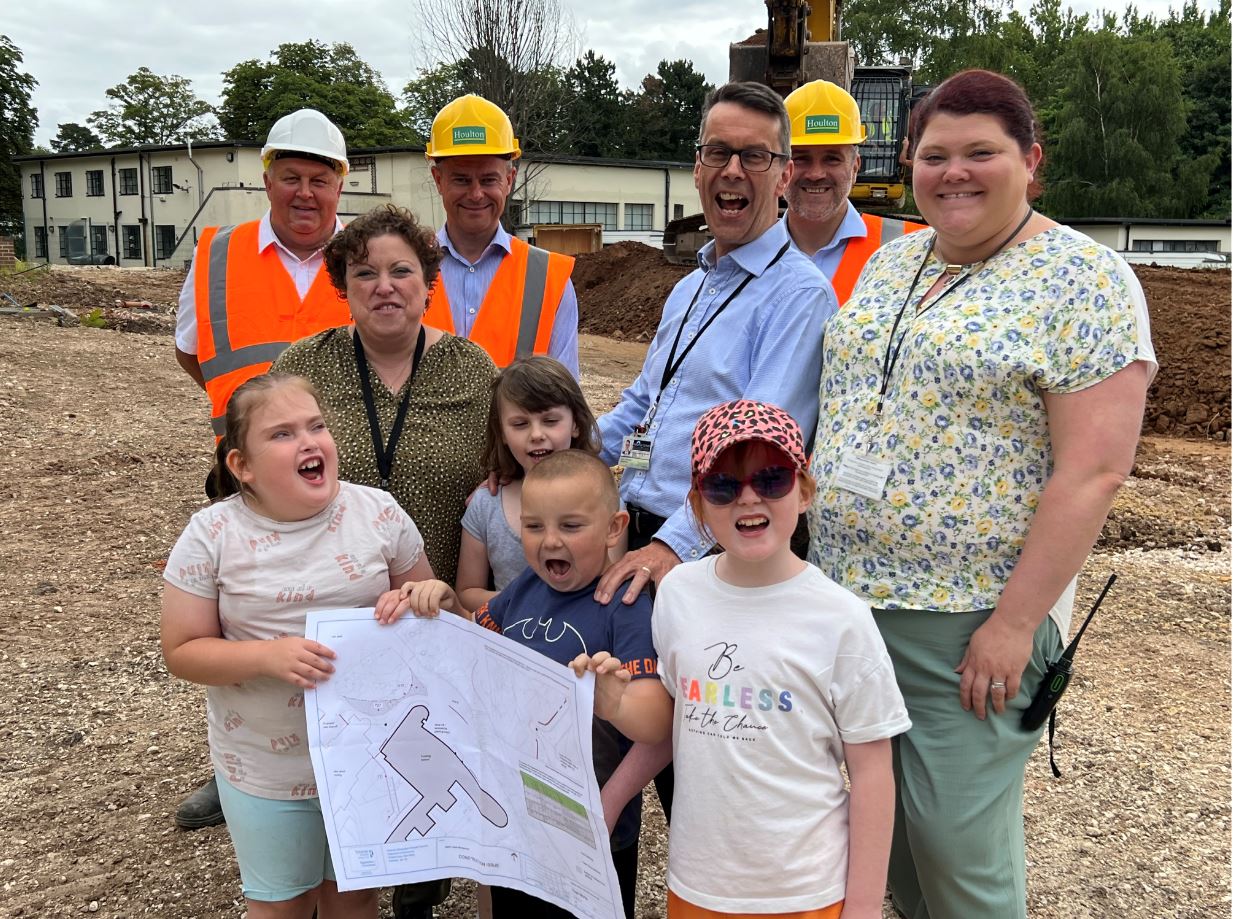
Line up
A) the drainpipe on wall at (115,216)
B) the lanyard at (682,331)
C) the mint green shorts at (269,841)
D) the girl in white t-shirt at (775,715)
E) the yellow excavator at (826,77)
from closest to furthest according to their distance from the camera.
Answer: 1. the girl in white t-shirt at (775,715)
2. the mint green shorts at (269,841)
3. the lanyard at (682,331)
4. the yellow excavator at (826,77)
5. the drainpipe on wall at (115,216)

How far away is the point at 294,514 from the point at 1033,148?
2.03m

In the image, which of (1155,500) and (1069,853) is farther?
(1155,500)

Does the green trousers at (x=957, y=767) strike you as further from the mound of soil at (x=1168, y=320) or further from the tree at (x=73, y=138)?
the tree at (x=73, y=138)

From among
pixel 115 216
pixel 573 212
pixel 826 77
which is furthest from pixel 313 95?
pixel 826 77

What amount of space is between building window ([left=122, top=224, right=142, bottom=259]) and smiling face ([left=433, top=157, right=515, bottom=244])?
52.3 meters

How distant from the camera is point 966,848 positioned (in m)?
2.57

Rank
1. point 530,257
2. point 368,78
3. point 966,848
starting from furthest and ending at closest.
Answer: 1. point 368,78
2. point 530,257
3. point 966,848

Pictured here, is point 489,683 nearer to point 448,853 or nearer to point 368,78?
point 448,853

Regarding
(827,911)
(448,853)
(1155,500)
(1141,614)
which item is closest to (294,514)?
(448,853)

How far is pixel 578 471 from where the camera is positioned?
2.61 meters

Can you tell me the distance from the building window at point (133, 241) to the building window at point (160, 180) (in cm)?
263

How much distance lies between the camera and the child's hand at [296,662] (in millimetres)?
2576

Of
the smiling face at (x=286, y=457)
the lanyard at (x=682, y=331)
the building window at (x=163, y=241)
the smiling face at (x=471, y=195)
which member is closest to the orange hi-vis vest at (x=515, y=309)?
the smiling face at (x=471, y=195)

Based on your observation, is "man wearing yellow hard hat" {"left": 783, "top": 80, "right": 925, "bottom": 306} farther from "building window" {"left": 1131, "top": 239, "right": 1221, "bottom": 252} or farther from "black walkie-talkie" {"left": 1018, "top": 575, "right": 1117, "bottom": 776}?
"building window" {"left": 1131, "top": 239, "right": 1221, "bottom": 252}
